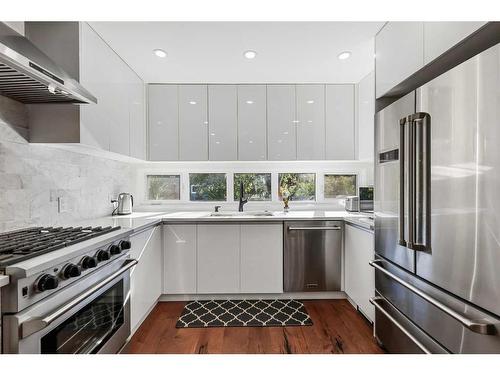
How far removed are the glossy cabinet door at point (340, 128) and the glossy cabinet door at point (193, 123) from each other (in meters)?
1.40

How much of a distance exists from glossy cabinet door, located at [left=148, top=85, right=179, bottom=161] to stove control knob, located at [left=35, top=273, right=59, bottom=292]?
2005mm

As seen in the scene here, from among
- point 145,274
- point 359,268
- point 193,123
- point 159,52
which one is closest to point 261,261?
point 359,268

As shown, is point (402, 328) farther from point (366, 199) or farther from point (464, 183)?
point (366, 199)

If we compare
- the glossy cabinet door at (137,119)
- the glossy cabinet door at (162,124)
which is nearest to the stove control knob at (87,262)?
the glossy cabinet door at (137,119)

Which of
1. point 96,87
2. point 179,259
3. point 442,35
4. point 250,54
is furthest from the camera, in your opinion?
point 179,259

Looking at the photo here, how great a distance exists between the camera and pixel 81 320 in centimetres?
128

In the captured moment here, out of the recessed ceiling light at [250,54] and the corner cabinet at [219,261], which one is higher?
the recessed ceiling light at [250,54]

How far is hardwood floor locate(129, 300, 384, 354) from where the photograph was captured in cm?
186

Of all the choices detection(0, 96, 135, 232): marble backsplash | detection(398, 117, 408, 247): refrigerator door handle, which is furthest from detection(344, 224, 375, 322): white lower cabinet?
detection(0, 96, 135, 232): marble backsplash

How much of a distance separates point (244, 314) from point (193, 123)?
2048mm

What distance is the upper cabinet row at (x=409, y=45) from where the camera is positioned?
1.21m

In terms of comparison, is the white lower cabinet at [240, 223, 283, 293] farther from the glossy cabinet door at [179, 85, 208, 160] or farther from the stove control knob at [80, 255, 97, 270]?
the stove control knob at [80, 255, 97, 270]

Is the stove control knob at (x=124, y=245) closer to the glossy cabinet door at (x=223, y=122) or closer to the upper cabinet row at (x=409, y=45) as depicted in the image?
the glossy cabinet door at (x=223, y=122)
